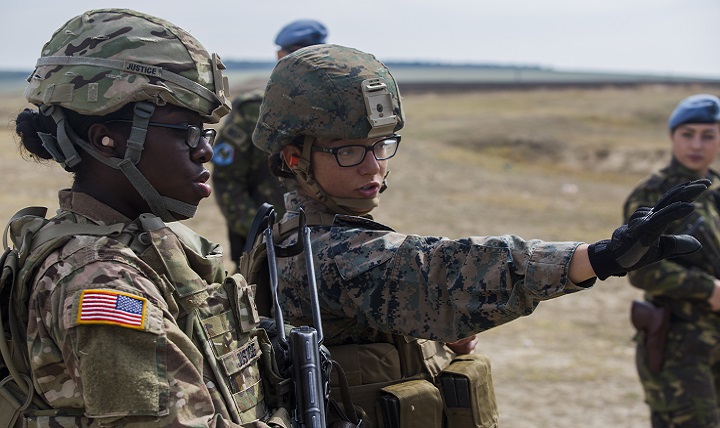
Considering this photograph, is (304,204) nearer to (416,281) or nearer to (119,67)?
(416,281)

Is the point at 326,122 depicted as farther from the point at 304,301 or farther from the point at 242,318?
the point at 242,318

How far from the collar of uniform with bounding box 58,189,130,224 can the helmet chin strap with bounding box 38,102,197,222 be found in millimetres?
84

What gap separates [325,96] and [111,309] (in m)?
1.28

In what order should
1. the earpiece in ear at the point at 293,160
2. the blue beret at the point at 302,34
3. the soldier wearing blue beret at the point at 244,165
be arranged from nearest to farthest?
1. the earpiece in ear at the point at 293,160
2. the blue beret at the point at 302,34
3. the soldier wearing blue beret at the point at 244,165

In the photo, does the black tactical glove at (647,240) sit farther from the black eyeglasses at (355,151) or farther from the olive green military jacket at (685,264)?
the olive green military jacket at (685,264)

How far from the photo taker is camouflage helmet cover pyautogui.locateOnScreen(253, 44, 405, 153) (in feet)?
10.3

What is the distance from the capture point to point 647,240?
7.96ft

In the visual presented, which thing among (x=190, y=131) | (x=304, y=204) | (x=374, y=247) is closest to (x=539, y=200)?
(x=304, y=204)

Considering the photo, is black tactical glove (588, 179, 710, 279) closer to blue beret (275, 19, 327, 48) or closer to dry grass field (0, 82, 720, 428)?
dry grass field (0, 82, 720, 428)

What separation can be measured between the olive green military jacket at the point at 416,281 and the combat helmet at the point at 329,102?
0.28 m

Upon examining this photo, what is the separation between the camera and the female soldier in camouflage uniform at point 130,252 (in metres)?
2.12

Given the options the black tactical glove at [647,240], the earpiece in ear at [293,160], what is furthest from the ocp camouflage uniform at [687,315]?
the black tactical glove at [647,240]

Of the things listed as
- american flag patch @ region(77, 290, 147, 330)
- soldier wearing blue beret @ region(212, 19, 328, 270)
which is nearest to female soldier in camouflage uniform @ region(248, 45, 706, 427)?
american flag patch @ region(77, 290, 147, 330)

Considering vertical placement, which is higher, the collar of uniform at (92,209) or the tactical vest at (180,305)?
the collar of uniform at (92,209)
